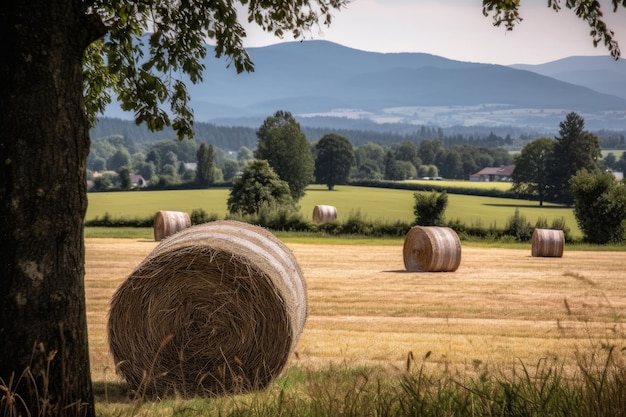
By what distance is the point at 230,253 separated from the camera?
10438 millimetres

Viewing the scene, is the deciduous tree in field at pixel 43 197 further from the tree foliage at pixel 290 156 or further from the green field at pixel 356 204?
the tree foliage at pixel 290 156

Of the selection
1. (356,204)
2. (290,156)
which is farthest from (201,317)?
(290,156)

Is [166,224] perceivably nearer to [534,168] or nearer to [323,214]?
[323,214]

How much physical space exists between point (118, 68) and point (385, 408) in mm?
6053

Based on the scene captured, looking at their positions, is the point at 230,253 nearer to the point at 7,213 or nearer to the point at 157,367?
the point at 157,367

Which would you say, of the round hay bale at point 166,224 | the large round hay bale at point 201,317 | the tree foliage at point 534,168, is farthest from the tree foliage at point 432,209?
the tree foliage at point 534,168

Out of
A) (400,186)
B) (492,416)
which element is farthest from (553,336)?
(400,186)

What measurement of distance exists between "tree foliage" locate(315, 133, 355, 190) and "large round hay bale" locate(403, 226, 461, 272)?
344 feet

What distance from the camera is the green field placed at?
284ft

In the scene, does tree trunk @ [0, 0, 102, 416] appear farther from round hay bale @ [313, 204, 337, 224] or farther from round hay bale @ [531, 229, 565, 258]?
round hay bale @ [313, 204, 337, 224]

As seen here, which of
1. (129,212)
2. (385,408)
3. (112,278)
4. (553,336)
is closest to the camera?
(385,408)

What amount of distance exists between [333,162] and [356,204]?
123 feet

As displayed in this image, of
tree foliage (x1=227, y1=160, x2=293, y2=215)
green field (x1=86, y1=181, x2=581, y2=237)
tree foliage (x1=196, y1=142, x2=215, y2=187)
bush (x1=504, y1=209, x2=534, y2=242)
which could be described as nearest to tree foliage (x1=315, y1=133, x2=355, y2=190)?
green field (x1=86, y1=181, x2=581, y2=237)

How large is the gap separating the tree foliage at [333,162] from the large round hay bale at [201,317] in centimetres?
12314
